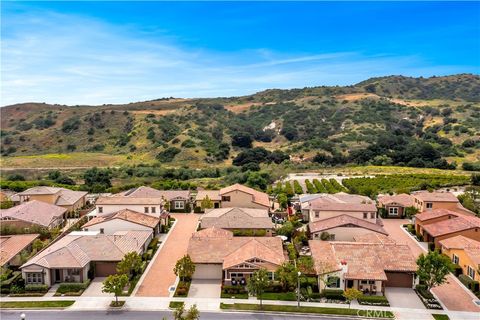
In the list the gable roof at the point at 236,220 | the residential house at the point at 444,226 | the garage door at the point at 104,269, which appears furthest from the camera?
the gable roof at the point at 236,220

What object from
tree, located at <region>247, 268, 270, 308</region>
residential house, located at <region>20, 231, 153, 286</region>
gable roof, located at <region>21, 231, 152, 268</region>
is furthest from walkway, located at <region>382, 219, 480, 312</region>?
residential house, located at <region>20, 231, 153, 286</region>

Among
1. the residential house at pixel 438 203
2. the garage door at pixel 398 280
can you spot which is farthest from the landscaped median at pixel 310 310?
the residential house at pixel 438 203

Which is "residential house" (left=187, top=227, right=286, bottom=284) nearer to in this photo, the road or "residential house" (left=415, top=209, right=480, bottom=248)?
the road

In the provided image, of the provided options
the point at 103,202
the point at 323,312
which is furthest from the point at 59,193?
the point at 323,312

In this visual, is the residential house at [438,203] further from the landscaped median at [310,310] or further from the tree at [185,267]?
the tree at [185,267]

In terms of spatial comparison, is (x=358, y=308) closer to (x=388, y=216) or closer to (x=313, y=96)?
(x=388, y=216)

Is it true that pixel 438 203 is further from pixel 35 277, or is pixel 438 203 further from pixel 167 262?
pixel 35 277

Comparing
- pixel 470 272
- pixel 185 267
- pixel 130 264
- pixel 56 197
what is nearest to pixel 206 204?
pixel 56 197
